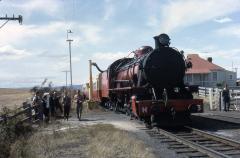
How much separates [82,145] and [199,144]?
3.53 metres

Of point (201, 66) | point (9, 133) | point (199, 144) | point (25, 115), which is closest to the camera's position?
point (199, 144)

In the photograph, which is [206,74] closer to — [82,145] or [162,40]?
[162,40]

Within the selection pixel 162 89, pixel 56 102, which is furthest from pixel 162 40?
pixel 56 102

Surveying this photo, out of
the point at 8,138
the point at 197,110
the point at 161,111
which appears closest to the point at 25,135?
the point at 8,138

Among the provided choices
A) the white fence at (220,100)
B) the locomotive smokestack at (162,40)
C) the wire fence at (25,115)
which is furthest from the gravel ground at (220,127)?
the white fence at (220,100)

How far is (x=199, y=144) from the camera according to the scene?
1541cm

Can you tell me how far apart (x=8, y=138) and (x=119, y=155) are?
17.0 feet

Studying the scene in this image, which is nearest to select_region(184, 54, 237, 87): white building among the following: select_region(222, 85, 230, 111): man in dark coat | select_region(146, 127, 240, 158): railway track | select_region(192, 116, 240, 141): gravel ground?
select_region(222, 85, 230, 111): man in dark coat

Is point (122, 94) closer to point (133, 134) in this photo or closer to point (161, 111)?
point (161, 111)

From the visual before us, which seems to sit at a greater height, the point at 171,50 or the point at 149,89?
the point at 171,50

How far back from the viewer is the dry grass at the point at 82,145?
13945 mm

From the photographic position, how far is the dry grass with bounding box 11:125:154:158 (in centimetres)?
1395

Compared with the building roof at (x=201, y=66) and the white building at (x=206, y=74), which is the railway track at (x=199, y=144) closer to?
the white building at (x=206, y=74)

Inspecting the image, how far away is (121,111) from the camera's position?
101ft
